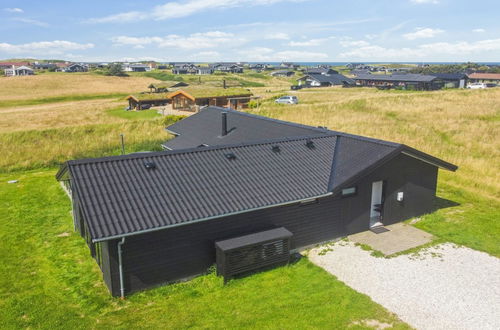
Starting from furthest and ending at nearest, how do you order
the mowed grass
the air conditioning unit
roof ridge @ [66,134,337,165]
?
the mowed grass → roof ridge @ [66,134,337,165] → the air conditioning unit

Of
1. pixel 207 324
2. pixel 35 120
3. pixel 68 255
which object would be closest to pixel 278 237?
pixel 207 324

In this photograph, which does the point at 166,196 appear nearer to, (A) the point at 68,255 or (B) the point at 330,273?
(A) the point at 68,255

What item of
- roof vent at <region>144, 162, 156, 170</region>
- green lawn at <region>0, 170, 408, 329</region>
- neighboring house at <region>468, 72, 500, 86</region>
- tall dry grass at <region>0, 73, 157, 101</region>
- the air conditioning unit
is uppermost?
neighboring house at <region>468, 72, 500, 86</region>

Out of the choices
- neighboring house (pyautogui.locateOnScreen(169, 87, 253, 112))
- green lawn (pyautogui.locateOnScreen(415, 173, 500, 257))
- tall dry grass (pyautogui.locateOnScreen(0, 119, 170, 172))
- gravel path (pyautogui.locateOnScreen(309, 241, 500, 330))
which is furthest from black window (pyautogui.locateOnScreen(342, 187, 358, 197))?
neighboring house (pyautogui.locateOnScreen(169, 87, 253, 112))

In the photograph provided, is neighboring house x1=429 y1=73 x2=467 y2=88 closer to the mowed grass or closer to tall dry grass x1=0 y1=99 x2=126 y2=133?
the mowed grass

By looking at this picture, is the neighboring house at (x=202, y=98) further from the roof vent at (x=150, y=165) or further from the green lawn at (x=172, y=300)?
the green lawn at (x=172, y=300)

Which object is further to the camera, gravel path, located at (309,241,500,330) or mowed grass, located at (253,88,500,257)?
mowed grass, located at (253,88,500,257)
